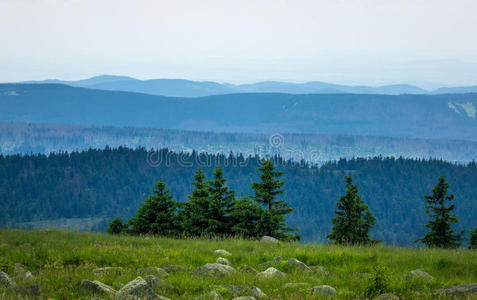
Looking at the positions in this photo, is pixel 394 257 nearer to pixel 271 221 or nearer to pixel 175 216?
pixel 271 221

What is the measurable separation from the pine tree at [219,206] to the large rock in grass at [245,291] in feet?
56.8

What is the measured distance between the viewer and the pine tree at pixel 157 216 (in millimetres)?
30547

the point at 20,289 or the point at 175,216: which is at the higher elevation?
the point at 20,289

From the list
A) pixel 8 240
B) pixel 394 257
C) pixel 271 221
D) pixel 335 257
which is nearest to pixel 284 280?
pixel 335 257

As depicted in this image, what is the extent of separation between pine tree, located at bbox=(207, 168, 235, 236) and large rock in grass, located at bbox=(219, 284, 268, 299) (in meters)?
17.3

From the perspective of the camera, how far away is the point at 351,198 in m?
34.5

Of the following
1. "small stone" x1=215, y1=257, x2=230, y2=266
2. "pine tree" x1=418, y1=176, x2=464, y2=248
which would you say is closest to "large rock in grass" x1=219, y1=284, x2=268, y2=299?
"small stone" x1=215, y1=257, x2=230, y2=266

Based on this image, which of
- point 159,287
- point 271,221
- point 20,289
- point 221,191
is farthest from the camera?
point 221,191

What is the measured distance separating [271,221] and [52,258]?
15909 millimetres

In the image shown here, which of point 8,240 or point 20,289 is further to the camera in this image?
point 8,240

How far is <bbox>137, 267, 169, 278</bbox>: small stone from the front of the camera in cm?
1413

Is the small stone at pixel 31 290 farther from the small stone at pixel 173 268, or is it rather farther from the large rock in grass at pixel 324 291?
the large rock in grass at pixel 324 291

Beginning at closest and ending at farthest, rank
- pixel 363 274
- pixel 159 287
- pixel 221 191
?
pixel 159 287
pixel 363 274
pixel 221 191

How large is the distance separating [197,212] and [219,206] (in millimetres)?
1430
